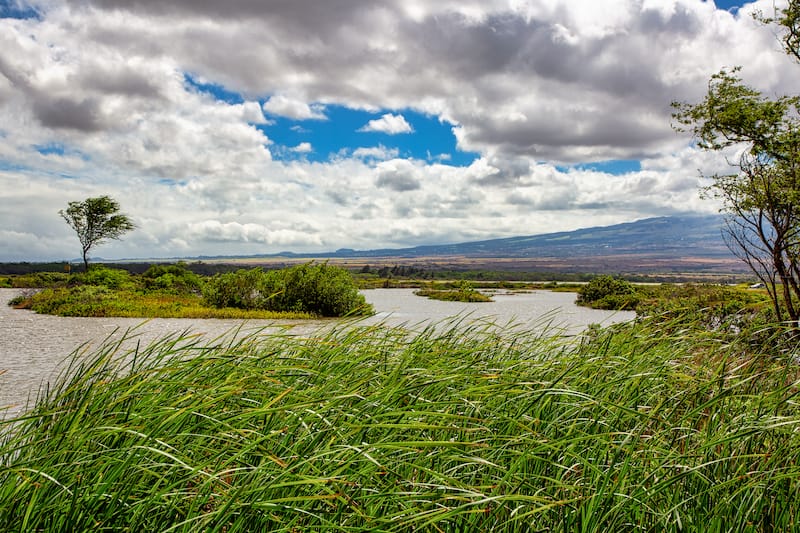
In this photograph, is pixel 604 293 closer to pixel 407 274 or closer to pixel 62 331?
pixel 62 331

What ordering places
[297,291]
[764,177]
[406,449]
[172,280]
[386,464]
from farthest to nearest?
1. [172,280]
2. [297,291]
3. [764,177]
4. [386,464]
5. [406,449]

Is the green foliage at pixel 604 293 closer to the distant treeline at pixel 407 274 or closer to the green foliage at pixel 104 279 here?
the distant treeline at pixel 407 274

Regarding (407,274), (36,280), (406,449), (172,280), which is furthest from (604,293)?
(407,274)

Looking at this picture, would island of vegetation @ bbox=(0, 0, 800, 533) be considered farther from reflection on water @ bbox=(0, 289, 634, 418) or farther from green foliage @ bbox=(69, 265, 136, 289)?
green foliage @ bbox=(69, 265, 136, 289)

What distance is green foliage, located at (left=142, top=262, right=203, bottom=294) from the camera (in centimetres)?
3122

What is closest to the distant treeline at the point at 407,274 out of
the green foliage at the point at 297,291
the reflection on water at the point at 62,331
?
the green foliage at the point at 297,291

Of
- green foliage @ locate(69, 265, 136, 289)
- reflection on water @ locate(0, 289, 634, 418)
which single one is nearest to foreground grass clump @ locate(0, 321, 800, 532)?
reflection on water @ locate(0, 289, 634, 418)

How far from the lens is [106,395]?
10.5 feet

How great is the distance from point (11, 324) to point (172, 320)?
467 centimetres

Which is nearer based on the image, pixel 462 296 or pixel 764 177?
pixel 764 177

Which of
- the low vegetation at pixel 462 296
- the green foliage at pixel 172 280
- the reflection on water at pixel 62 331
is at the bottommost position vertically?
the low vegetation at pixel 462 296

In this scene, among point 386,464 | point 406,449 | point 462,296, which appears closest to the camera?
point 406,449

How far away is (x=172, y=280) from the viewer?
107 ft

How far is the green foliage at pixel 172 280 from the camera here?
31.2 meters
